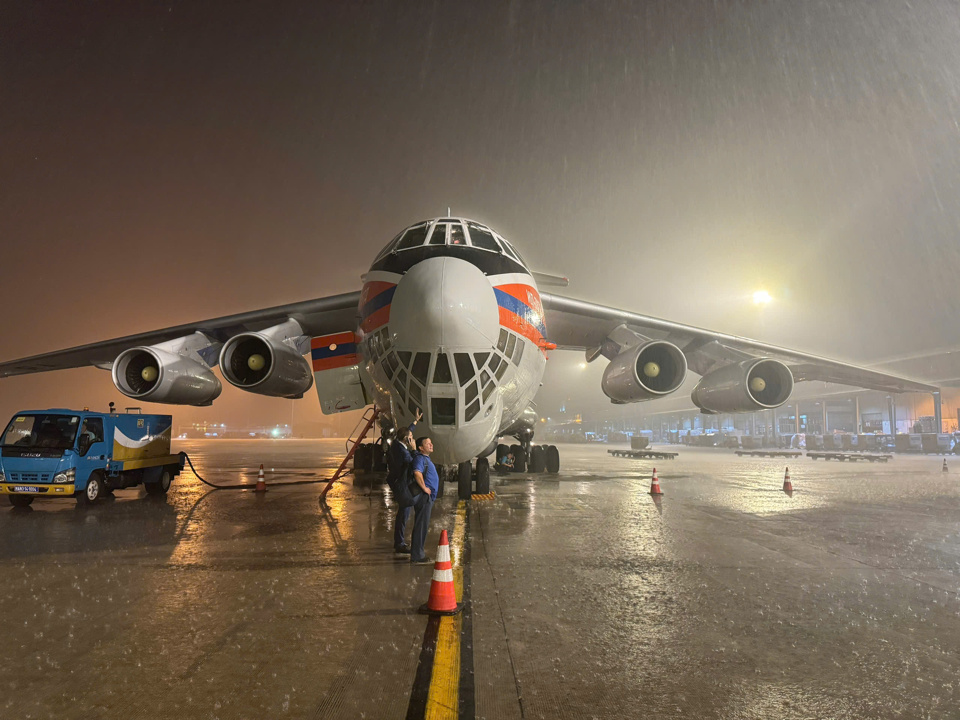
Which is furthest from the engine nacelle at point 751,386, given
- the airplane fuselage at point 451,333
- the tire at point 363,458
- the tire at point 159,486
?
the tire at point 159,486

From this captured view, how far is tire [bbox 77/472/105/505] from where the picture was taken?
10.2m

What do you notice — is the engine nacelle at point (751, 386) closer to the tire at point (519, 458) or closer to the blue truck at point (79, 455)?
the tire at point (519, 458)

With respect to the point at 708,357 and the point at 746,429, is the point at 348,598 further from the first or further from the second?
the point at 746,429

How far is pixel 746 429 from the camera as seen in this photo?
5969cm

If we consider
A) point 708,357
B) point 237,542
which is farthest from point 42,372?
point 708,357

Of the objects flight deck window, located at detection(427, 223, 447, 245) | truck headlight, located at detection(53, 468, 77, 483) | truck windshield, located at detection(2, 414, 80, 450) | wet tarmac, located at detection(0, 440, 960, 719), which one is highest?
flight deck window, located at detection(427, 223, 447, 245)

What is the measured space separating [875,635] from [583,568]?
7.41 ft

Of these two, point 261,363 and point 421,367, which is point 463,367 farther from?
point 261,363

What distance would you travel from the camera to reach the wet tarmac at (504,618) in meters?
2.79

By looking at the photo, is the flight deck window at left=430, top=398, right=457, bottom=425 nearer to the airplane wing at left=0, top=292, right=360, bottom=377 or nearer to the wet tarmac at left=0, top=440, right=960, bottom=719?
the wet tarmac at left=0, top=440, right=960, bottom=719

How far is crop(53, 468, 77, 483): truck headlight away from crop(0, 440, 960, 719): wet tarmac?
161 centimetres

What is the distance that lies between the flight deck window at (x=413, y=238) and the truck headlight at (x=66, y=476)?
7.12 meters

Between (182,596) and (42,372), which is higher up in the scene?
(42,372)

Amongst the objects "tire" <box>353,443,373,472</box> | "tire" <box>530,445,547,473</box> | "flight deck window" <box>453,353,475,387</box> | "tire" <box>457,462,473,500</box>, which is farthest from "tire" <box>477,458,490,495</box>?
"tire" <box>530,445,547,473</box>
